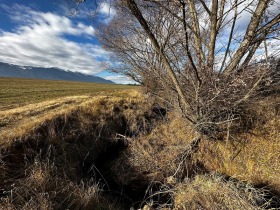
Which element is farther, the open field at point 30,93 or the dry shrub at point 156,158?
the open field at point 30,93

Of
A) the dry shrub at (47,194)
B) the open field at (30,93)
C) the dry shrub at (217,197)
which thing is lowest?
the open field at (30,93)

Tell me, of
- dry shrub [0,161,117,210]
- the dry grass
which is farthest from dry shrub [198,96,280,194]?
dry shrub [0,161,117,210]

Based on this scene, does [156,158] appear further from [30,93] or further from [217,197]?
[30,93]

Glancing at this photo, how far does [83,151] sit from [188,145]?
124 inches

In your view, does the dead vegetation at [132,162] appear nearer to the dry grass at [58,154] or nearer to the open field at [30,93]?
the dry grass at [58,154]

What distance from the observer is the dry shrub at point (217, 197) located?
11.6 ft

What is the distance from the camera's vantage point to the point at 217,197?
3781mm

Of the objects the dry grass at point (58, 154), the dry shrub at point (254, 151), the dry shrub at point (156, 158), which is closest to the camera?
the dry grass at point (58, 154)

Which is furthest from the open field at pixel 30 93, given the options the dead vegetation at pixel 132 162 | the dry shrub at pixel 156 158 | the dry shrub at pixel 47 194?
the dry shrub at pixel 47 194

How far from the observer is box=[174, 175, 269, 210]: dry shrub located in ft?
11.6

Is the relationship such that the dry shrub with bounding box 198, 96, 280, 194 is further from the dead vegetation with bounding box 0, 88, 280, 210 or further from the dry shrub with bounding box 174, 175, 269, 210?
the dry shrub with bounding box 174, 175, 269, 210

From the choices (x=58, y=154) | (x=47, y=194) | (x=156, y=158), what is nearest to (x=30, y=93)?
(x=58, y=154)

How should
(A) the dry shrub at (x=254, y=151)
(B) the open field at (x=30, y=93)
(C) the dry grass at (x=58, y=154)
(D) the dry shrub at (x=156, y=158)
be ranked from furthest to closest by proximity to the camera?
(B) the open field at (x=30, y=93) < (D) the dry shrub at (x=156, y=158) < (A) the dry shrub at (x=254, y=151) < (C) the dry grass at (x=58, y=154)

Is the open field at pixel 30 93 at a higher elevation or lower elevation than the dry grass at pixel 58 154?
lower
